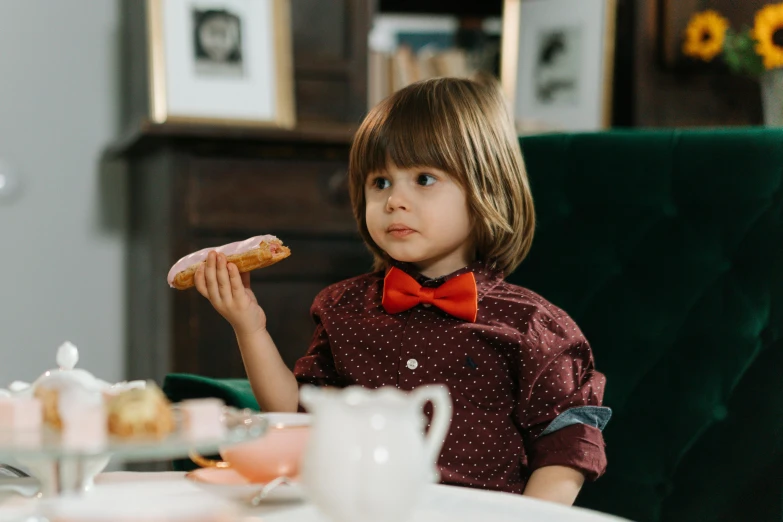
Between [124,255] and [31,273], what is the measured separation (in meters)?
0.26

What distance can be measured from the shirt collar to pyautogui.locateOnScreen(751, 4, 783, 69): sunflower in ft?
4.63

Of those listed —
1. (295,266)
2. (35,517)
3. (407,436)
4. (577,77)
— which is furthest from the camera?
(577,77)

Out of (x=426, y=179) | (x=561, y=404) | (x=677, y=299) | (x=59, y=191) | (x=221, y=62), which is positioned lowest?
(x=561, y=404)

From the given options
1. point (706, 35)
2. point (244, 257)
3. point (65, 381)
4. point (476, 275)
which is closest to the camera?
point (65, 381)

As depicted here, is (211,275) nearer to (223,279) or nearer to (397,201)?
(223,279)

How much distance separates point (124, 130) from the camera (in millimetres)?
2719

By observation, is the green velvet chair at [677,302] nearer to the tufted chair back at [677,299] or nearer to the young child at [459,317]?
the tufted chair back at [677,299]

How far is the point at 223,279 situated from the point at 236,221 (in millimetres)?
1100

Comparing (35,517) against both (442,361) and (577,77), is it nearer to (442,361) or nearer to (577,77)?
(442,361)

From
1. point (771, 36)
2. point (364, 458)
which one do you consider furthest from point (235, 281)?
point (771, 36)

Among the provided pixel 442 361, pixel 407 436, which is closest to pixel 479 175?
pixel 442 361

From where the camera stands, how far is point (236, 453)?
85 cm

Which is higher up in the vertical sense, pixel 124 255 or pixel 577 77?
pixel 577 77

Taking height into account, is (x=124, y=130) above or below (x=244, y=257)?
above
